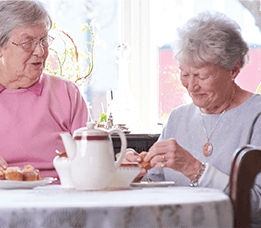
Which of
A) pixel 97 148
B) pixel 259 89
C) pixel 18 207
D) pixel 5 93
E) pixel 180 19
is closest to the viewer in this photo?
pixel 18 207

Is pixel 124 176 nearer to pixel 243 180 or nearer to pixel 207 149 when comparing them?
pixel 243 180

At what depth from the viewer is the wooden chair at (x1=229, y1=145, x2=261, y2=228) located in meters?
1.31

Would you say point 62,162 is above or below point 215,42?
below

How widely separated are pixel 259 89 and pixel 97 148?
2.31 m

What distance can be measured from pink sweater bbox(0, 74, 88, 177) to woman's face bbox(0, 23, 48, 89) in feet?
→ 0.17

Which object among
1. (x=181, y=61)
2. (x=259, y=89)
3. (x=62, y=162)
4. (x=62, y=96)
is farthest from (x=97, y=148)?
(x=259, y=89)

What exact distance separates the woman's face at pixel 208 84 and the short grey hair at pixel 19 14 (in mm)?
626

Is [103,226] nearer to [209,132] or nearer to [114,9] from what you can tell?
[209,132]

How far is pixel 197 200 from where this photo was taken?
3.99 feet

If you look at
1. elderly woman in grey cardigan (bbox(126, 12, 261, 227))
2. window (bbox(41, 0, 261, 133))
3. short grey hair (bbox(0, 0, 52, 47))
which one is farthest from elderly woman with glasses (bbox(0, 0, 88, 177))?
window (bbox(41, 0, 261, 133))

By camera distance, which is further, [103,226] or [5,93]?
[5,93]

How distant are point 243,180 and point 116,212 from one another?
364 mm

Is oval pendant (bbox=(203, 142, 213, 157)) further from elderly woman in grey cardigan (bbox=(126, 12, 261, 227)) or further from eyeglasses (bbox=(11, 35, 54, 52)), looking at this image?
eyeglasses (bbox=(11, 35, 54, 52))

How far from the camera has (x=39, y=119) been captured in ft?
7.61
